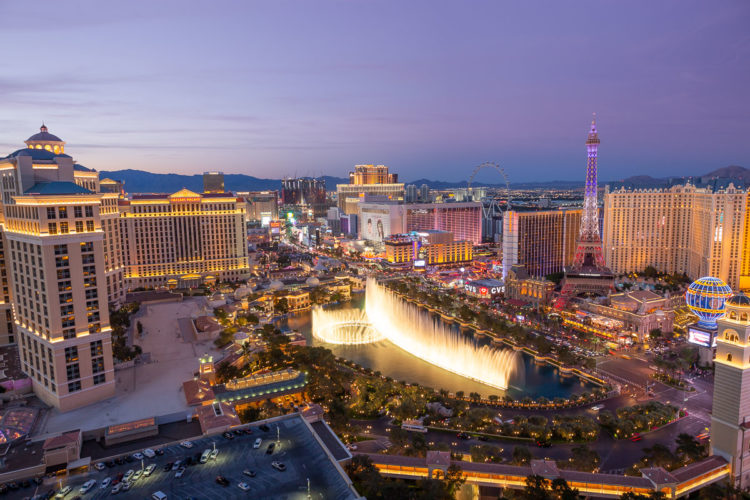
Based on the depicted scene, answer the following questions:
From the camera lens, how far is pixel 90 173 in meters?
50.2

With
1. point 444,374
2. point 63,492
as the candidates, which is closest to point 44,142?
point 63,492

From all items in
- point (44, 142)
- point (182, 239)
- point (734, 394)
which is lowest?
point (734, 394)

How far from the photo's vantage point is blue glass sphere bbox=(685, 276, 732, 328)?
4497cm

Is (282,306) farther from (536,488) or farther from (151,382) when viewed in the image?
(536,488)

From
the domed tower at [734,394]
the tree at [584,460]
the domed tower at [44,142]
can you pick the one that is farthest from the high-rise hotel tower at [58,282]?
the domed tower at [734,394]

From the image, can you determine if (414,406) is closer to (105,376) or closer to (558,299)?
(105,376)

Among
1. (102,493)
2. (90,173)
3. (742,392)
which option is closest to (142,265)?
(90,173)

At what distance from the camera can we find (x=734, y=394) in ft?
86.5

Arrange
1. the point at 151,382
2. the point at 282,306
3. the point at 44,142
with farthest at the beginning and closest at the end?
1. the point at 282,306
2. the point at 44,142
3. the point at 151,382

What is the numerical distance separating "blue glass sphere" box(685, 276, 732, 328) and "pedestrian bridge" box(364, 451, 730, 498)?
24872 mm

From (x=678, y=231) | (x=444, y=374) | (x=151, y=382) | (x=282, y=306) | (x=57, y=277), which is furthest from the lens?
(x=678, y=231)

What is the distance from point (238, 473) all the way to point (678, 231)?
267 ft

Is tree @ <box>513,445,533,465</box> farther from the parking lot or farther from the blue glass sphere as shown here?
the blue glass sphere

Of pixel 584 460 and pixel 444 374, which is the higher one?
pixel 584 460
